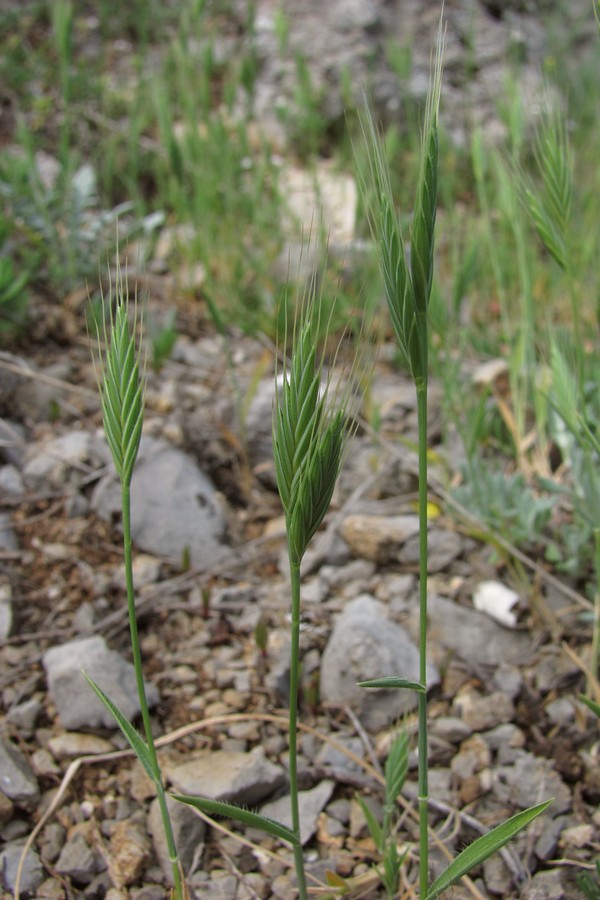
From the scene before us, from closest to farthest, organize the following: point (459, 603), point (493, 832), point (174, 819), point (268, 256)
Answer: point (493, 832) < point (174, 819) < point (459, 603) < point (268, 256)

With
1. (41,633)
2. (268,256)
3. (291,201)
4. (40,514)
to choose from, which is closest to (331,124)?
(291,201)

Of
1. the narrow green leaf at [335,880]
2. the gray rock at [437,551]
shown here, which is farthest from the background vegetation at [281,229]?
the narrow green leaf at [335,880]

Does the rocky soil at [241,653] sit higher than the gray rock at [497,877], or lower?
higher

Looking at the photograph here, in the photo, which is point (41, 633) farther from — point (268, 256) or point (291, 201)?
point (291, 201)

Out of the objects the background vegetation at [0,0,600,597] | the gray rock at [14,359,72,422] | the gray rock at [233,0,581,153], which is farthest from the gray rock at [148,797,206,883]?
the gray rock at [233,0,581,153]

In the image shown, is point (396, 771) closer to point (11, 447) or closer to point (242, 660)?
point (242, 660)

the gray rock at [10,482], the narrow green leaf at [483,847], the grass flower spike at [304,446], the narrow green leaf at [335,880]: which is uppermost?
the grass flower spike at [304,446]

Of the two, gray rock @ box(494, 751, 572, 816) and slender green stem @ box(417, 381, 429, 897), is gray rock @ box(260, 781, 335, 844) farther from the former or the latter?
slender green stem @ box(417, 381, 429, 897)

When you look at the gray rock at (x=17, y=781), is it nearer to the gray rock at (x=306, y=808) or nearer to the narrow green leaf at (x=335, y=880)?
the gray rock at (x=306, y=808)

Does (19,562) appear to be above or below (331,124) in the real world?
below
